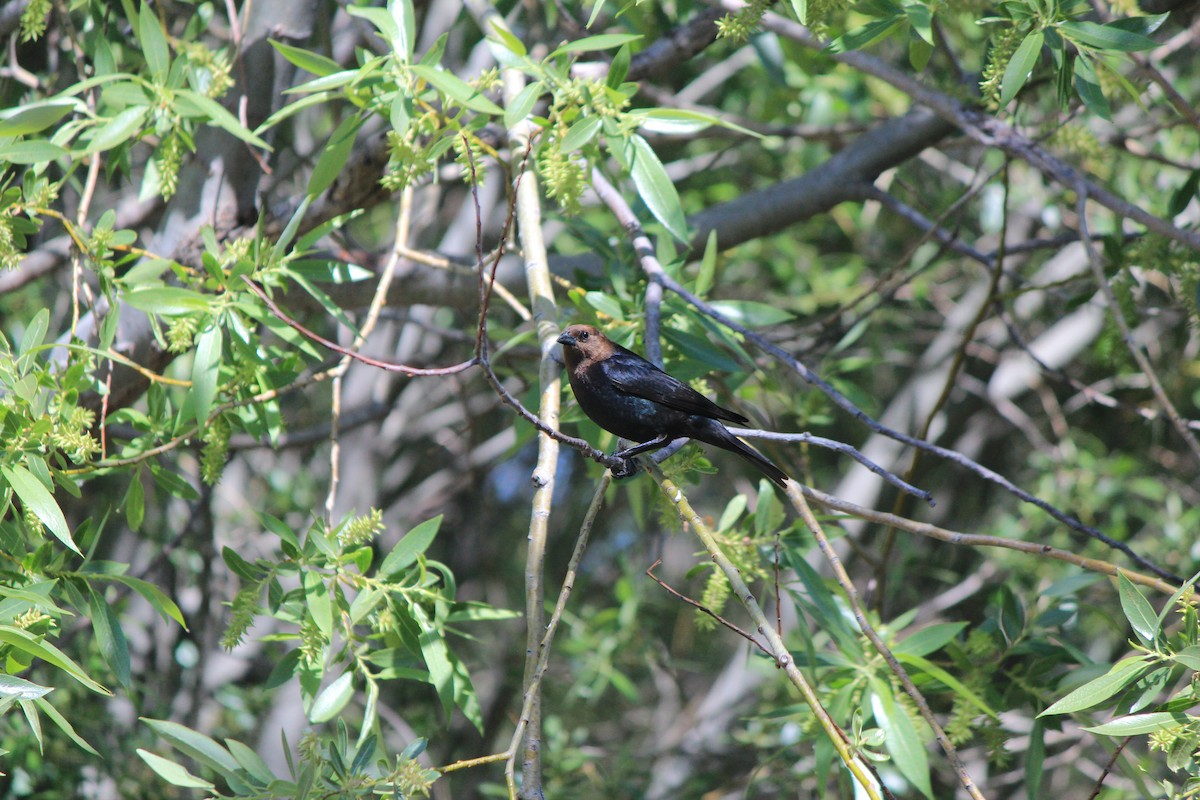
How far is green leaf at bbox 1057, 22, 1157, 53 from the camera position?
8.67 feet

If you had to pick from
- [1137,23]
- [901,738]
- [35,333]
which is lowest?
[901,738]

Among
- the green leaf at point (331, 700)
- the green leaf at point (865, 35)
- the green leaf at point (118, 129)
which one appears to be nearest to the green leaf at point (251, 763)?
the green leaf at point (331, 700)

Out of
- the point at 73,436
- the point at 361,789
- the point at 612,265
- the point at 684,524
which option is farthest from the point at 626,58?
the point at 361,789

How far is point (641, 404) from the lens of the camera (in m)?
3.10

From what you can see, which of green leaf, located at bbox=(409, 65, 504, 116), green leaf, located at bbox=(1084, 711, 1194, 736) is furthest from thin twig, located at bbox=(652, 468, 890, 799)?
green leaf, located at bbox=(409, 65, 504, 116)

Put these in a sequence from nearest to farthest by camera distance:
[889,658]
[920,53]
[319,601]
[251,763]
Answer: [889,658], [251,763], [319,601], [920,53]

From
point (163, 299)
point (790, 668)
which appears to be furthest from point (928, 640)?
point (163, 299)

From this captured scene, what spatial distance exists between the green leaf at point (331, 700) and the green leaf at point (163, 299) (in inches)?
44.9

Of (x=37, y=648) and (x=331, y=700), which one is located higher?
(x=37, y=648)

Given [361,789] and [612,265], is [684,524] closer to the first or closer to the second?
[361,789]

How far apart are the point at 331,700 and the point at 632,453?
1.10 metres

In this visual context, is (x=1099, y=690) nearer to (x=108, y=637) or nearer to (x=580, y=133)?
(x=580, y=133)

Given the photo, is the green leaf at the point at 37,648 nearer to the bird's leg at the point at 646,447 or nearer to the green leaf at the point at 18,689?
the green leaf at the point at 18,689

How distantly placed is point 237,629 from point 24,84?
2.96 metres
